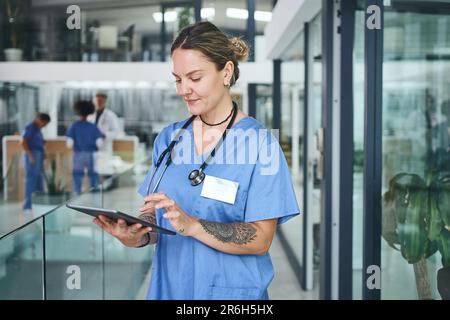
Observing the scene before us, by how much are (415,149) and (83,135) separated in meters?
5.35

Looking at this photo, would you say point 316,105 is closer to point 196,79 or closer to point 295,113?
point 295,113

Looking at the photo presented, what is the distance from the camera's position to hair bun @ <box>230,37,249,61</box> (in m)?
1.59

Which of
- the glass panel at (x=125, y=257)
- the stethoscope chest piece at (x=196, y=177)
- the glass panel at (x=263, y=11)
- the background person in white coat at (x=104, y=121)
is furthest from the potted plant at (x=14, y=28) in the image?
the stethoscope chest piece at (x=196, y=177)

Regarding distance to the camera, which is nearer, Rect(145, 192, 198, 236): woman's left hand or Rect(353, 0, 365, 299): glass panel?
Rect(145, 192, 198, 236): woman's left hand

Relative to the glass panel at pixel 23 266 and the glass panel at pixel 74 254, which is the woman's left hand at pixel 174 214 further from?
the glass panel at pixel 74 254

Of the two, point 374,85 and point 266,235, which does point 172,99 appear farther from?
point 266,235

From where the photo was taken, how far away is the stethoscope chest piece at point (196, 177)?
154 cm

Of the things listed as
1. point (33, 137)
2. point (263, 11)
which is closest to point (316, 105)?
point (263, 11)

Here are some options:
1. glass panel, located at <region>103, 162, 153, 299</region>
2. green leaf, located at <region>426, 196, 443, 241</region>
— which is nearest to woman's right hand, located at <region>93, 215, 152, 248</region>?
green leaf, located at <region>426, 196, 443, 241</region>

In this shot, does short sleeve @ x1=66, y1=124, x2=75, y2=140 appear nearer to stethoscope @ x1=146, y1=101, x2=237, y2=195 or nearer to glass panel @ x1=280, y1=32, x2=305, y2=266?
glass panel @ x1=280, y1=32, x2=305, y2=266

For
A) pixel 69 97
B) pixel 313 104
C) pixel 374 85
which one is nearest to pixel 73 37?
pixel 69 97

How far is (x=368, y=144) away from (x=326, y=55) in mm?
754

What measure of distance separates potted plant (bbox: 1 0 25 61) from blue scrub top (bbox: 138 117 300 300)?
7.37 m

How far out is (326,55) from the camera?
3389 millimetres
